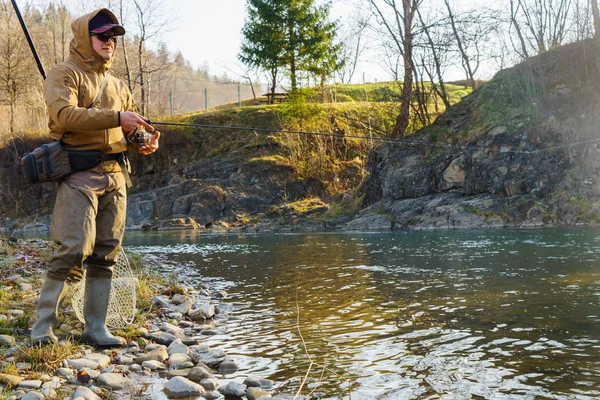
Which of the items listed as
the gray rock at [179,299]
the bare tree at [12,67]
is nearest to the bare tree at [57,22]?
the bare tree at [12,67]

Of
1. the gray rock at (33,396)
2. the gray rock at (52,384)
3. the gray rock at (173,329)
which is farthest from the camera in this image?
the gray rock at (173,329)

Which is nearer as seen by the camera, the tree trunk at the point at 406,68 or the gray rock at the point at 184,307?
the gray rock at the point at 184,307

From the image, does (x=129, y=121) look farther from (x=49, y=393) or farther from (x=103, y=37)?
(x=49, y=393)

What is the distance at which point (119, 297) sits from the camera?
207 inches

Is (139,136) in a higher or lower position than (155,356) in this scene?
higher

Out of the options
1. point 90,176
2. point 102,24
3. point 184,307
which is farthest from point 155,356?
point 102,24

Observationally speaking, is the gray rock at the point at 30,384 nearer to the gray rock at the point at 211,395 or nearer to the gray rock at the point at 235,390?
the gray rock at the point at 211,395

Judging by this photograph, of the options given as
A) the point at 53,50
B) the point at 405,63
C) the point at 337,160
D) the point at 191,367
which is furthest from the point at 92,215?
the point at 53,50

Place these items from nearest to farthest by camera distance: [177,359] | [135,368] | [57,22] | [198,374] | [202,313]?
[198,374] < [135,368] < [177,359] < [202,313] < [57,22]

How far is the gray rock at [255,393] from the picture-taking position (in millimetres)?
3428

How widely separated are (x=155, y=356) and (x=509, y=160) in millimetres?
15491

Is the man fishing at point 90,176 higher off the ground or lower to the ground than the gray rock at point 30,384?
higher

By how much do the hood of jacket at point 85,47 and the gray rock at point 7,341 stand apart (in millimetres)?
1842

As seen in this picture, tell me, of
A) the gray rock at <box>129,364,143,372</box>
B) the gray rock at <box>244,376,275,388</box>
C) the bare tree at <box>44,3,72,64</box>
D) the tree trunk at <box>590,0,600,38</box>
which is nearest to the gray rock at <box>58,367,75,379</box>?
the gray rock at <box>129,364,143,372</box>
